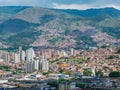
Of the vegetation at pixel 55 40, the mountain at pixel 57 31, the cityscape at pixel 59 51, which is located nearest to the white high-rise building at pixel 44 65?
the cityscape at pixel 59 51

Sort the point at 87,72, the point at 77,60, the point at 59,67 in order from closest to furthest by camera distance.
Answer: the point at 87,72 → the point at 59,67 → the point at 77,60

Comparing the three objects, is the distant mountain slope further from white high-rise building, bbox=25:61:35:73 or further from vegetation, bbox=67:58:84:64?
white high-rise building, bbox=25:61:35:73

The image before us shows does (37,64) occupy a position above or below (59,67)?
above

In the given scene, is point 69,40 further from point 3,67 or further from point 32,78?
point 32,78

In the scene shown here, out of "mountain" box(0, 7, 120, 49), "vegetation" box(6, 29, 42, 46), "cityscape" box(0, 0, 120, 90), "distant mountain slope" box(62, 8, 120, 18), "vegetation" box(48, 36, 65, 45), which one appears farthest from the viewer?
"distant mountain slope" box(62, 8, 120, 18)

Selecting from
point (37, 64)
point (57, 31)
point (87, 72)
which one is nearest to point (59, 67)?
point (37, 64)

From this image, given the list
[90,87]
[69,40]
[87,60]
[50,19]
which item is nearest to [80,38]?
[69,40]

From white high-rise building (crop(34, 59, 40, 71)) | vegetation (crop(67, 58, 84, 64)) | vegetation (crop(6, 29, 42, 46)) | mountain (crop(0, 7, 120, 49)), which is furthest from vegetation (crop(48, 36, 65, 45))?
white high-rise building (crop(34, 59, 40, 71))

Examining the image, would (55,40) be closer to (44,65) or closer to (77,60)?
(77,60)

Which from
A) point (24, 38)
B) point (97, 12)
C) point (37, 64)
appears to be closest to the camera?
point (37, 64)

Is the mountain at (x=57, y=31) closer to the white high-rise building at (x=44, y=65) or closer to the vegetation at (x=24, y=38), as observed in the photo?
the vegetation at (x=24, y=38)
